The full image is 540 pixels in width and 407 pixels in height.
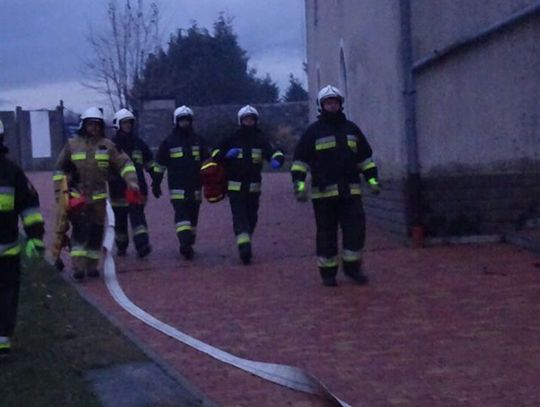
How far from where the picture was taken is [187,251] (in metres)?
15.5

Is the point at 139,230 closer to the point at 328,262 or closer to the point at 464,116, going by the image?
the point at 328,262

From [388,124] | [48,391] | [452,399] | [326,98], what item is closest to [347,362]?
[452,399]

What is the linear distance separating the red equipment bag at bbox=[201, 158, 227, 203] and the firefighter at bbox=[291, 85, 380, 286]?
8.41 feet

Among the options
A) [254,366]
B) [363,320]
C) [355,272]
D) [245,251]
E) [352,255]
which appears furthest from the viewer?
[245,251]

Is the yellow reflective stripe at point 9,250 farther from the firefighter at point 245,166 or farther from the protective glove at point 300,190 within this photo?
the firefighter at point 245,166

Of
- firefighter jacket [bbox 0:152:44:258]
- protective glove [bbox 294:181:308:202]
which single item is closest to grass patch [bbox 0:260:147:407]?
firefighter jacket [bbox 0:152:44:258]

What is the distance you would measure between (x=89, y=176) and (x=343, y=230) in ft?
9.52

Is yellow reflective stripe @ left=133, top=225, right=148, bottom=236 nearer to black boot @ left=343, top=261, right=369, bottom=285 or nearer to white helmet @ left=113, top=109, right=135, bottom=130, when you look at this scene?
white helmet @ left=113, top=109, right=135, bottom=130

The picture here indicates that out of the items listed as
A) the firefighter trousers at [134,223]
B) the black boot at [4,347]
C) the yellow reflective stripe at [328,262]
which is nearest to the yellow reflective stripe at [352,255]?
the yellow reflective stripe at [328,262]

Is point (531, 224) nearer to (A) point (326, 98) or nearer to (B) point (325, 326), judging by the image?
(A) point (326, 98)

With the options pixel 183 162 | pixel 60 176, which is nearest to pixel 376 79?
pixel 183 162

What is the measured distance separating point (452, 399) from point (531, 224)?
7.56m

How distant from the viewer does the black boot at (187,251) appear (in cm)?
1549

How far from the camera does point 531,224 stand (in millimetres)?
14953
